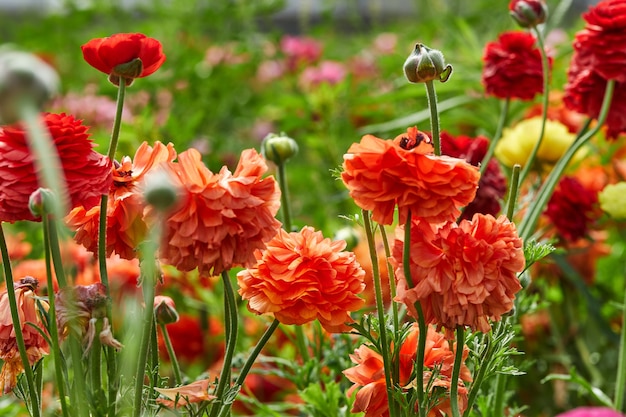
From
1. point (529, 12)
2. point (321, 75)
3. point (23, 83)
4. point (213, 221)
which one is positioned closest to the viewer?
point (23, 83)

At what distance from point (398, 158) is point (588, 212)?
455mm

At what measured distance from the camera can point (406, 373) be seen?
0.48 metres

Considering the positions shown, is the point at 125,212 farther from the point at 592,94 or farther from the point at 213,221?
the point at 592,94

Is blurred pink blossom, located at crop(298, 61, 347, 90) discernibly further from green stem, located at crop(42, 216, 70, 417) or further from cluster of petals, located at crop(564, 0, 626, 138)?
green stem, located at crop(42, 216, 70, 417)

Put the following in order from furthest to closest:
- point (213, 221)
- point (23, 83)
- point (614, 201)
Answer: point (614, 201) → point (213, 221) → point (23, 83)

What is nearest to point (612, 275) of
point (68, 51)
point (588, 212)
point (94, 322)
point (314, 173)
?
point (588, 212)

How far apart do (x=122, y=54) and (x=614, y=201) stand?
1.54ft

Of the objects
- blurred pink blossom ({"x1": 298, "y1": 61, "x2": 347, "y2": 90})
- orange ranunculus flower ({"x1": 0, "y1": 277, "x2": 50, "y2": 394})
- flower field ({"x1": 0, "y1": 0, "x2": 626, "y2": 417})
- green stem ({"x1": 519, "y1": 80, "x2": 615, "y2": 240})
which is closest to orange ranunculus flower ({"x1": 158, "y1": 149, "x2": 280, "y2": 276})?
flower field ({"x1": 0, "y1": 0, "x2": 626, "y2": 417})

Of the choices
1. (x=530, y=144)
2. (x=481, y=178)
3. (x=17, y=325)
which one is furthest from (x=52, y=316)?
(x=530, y=144)

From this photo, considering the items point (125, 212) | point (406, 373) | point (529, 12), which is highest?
point (529, 12)

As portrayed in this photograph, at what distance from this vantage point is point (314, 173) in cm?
127

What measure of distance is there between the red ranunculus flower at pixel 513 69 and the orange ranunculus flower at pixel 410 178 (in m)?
0.29

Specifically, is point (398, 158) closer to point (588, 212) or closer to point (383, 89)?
point (588, 212)

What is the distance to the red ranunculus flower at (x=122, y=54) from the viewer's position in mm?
433
